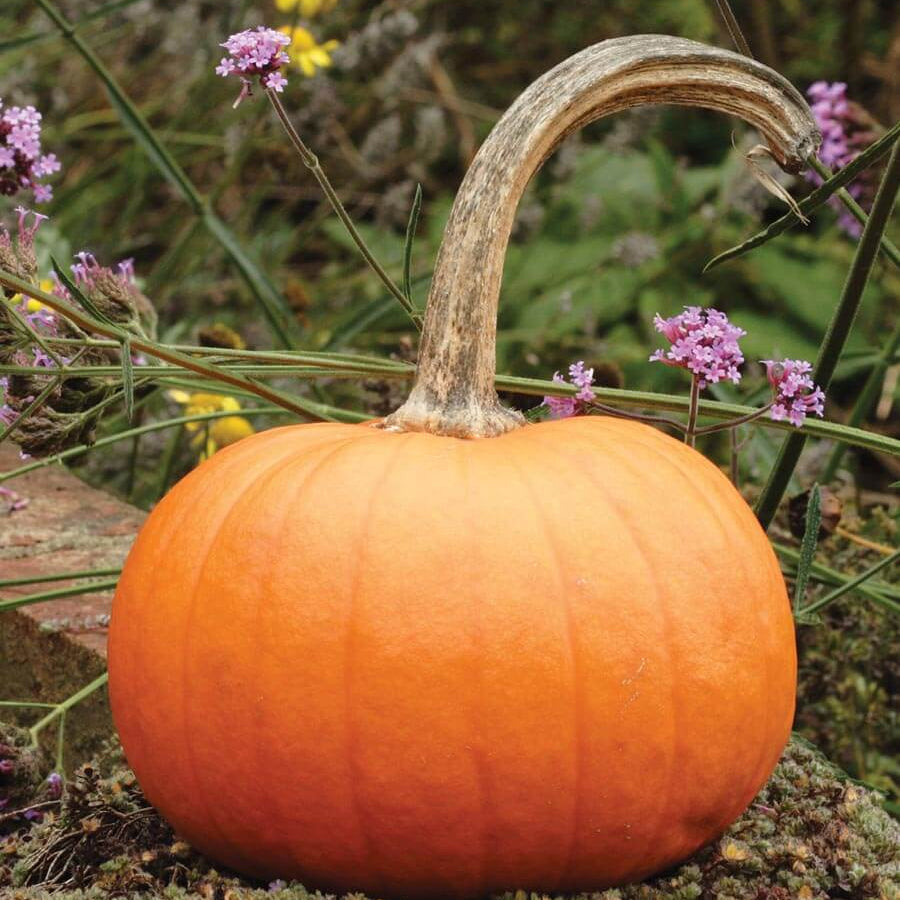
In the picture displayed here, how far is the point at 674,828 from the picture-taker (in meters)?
1.07

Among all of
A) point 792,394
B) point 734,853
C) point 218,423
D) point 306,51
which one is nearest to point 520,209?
point 306,51

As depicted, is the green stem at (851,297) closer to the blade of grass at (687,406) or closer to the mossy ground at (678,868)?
the blade of grass at (687,406)

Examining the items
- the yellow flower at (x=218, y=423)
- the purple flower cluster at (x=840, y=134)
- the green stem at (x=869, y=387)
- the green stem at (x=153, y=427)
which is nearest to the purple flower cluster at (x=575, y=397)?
the green stem at (x=153, y=427)

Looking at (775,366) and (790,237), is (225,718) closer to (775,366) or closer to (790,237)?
(775,366)

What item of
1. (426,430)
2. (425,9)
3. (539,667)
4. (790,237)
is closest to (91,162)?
(425,9)

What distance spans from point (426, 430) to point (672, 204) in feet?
7.80

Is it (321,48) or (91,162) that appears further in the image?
(91,162)

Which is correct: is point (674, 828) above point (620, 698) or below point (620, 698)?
below

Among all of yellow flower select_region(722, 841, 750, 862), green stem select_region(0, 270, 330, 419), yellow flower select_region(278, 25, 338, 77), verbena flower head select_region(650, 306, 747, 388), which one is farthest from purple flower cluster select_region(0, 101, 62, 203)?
yellow flower select_region(278, 25, 338, 77)

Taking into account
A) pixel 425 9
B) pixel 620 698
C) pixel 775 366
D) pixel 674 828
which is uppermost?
pixel 425 9

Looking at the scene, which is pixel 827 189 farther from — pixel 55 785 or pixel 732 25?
pixel 55 785

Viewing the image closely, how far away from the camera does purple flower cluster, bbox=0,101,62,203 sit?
4.36ft

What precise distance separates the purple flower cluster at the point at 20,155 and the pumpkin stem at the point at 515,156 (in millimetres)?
444

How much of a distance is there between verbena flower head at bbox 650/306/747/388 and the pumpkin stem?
0.53ft
